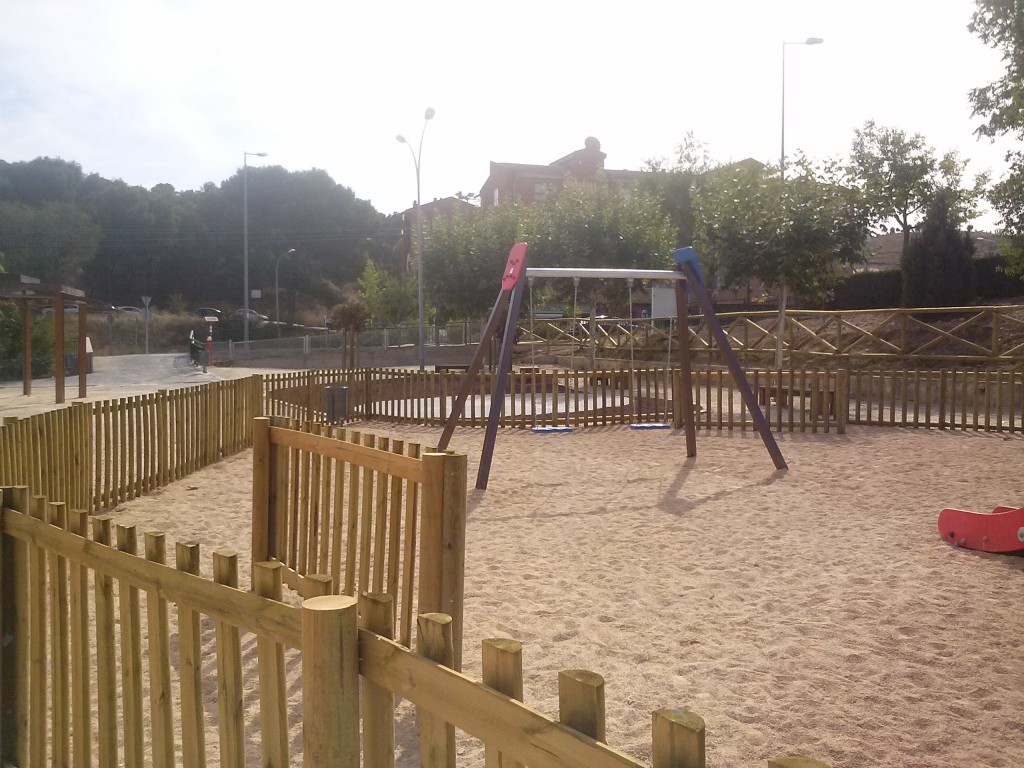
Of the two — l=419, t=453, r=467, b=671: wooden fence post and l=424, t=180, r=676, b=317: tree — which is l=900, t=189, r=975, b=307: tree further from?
l=419, t=453, r=467, b=671: wooden fence post

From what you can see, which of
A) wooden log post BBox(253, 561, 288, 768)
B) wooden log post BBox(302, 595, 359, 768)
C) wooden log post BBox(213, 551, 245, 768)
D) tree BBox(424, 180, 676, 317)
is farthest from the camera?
tree BBox(424, 180, 676, 317)

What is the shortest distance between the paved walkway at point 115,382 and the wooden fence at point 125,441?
3.77 m

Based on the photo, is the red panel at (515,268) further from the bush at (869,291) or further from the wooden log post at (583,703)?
the bush at (869,291)

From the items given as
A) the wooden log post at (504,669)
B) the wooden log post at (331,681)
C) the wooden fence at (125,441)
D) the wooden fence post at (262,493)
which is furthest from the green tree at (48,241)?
the wooden log post at (504,669)

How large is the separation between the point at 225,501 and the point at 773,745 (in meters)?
6.30

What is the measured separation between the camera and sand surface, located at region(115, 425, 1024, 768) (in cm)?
362

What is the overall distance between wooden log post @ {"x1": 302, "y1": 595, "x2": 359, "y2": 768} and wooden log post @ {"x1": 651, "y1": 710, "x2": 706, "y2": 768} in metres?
0.77

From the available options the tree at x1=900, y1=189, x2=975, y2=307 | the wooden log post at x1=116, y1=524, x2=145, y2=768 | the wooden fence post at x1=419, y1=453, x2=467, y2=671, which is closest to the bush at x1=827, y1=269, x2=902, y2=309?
the tree at x1=900, y1=189, x2=975, y2=307

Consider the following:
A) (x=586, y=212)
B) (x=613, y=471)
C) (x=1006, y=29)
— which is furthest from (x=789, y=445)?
(x=586, y=212)

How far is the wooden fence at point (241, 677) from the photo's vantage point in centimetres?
149

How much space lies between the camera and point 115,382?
26.6 metres

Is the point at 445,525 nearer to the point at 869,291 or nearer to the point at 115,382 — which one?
the point at 115,382

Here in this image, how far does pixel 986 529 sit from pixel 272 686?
591 centimetres

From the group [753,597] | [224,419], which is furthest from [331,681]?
[224,419]
